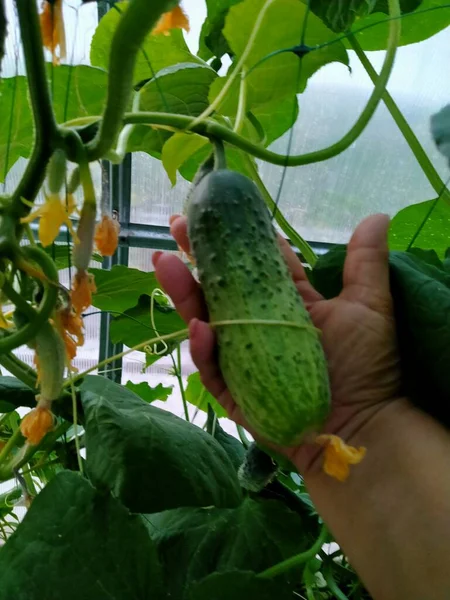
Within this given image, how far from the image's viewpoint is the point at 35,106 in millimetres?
396

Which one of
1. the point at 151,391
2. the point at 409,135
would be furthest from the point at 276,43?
A: the point at 151,391

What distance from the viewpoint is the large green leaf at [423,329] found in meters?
0.49

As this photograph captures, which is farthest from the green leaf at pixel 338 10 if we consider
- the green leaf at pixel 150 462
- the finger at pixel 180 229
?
the green leaf at pixel 150 462

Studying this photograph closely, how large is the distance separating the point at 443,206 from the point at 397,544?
0.50 metres

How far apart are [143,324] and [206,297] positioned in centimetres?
47

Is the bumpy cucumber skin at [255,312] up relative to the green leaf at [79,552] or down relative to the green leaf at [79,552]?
up

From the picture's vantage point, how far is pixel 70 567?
0.56 metres

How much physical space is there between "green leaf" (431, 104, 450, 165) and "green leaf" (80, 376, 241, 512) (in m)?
0.42

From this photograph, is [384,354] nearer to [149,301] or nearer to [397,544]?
[397,544]

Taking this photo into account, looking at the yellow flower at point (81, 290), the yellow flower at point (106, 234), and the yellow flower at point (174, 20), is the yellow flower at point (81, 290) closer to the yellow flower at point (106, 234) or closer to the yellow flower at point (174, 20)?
the yellow flower at point (106, 234)

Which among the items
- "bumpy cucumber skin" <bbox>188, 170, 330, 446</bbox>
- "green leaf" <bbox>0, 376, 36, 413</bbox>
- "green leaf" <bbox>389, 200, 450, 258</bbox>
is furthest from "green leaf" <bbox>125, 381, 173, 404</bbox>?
"bumpy cucumber skin" <bbox>188, 170, 330, 446</bbox>

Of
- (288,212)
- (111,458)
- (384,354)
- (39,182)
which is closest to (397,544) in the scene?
(384,354)

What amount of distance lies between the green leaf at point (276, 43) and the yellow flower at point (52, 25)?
0.86 ft

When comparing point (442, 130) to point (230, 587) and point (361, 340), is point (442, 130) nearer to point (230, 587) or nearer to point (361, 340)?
point (361, 340)
